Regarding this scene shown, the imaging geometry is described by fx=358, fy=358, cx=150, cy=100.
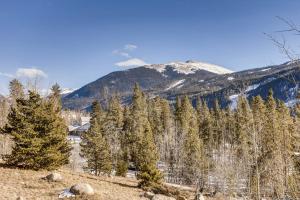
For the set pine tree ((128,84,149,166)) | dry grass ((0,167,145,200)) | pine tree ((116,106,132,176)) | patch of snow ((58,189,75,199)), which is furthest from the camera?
pine tree ((128,84,149,166))

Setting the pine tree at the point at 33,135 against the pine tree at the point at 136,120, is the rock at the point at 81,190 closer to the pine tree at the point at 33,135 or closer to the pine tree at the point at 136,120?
the pine tree at the point at 33,135

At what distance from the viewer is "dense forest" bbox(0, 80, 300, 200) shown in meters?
25.1

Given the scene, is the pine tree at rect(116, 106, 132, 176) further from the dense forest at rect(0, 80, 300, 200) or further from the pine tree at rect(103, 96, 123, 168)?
the pine tree at rect(103, 96, 123, 168)

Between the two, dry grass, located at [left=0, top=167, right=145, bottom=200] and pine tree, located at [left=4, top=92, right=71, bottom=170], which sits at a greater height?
pine tree, located at [left=4, top=92, right=71, bottom=170]

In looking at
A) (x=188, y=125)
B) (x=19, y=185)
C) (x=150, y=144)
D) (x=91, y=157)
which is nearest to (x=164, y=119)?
(x=188, y=125)

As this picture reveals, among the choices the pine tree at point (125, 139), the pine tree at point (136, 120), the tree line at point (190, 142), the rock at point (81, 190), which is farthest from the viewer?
the pine tree at point (136, 120)

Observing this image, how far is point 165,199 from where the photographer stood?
21.5 m

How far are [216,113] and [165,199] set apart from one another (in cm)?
6288

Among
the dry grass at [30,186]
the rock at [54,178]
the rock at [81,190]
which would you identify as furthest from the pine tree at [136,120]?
the rock at [81,190]

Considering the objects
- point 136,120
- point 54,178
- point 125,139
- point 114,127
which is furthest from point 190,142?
point 54,178

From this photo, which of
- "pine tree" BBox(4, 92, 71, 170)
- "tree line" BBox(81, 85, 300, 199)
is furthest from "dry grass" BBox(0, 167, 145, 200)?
"tree line" BBox(81, 85, 300, 199)

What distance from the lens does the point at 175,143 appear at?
75.6 m

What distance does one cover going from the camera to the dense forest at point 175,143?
989 inches

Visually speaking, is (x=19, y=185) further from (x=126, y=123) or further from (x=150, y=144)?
(x=126, y=123)
